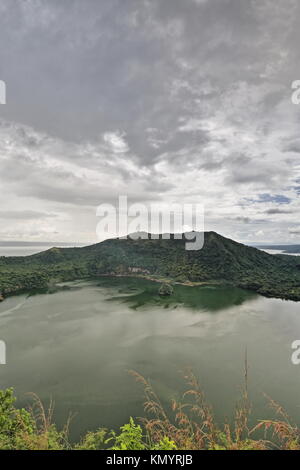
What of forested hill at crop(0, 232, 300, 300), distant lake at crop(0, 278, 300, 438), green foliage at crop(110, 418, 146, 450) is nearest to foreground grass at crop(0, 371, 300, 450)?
green foliage at crop(110, 418, 146, 450)

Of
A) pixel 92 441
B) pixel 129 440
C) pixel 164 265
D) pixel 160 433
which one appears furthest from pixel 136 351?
pixel 164 265

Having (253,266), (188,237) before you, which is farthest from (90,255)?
(253,266)

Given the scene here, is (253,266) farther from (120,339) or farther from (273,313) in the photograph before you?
(120,339)

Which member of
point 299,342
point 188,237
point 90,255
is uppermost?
point 188,237

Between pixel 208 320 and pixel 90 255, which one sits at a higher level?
pixel 90 255
